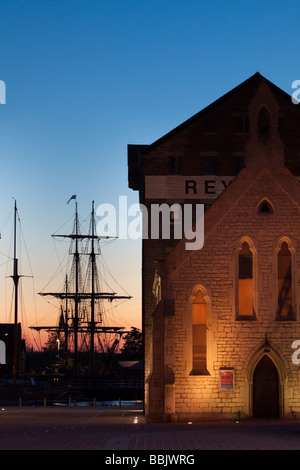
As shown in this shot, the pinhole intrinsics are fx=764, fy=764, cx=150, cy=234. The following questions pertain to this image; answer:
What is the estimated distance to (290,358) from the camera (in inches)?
1250

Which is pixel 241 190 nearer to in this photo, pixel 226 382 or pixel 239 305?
pixel 239 305

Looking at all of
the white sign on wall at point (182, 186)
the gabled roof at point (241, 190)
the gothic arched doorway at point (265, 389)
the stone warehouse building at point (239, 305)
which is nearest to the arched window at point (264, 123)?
the stone warehouse building at point (239, 305)

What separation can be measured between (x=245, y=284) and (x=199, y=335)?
2.95 m

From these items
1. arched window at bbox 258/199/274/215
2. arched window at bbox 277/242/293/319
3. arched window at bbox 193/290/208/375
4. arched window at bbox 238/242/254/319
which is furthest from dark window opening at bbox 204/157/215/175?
arched window at bbox 193/290/208/375

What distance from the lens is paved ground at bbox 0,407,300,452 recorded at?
1948cm

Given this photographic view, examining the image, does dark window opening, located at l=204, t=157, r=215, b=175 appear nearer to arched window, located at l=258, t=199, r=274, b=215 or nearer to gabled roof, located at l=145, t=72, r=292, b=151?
gabled roof, located at l=145, t=72, r=292, b=151

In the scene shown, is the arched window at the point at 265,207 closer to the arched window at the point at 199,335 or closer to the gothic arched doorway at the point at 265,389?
the arched window at the point at 199,335

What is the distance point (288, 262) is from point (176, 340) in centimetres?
588

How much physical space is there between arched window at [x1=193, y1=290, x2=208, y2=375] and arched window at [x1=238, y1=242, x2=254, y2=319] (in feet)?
5.22

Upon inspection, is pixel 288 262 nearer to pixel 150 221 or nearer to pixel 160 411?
pixel 160 411

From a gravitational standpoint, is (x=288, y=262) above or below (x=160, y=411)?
above

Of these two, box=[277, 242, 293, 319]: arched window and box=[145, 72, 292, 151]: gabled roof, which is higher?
box=[145, 72, 292, 151]: gabled roof
